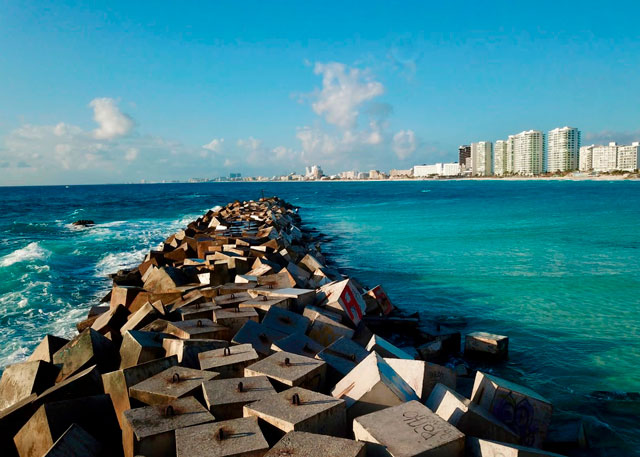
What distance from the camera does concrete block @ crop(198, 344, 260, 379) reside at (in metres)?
4.06

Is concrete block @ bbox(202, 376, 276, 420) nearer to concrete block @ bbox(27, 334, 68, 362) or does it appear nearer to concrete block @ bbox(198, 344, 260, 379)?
concrete block @ bbox(198, 344, 260, 379)

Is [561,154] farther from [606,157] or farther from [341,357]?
[341,357]

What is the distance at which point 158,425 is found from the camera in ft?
10.2

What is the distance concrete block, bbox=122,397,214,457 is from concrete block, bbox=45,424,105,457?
0.21 meters

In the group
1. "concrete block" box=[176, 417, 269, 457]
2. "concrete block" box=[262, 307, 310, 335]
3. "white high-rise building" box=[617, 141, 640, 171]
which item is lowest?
"concrete block" box=[262, 307, 310, 335]

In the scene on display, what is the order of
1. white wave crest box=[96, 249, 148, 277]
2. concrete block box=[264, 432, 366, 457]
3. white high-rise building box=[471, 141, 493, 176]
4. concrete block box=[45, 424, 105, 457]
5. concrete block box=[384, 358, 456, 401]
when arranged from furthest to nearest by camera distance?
white high-rise building box=[471, 141, 493, 176]
white wave crest box=[96, 249, 148, 277]
concrete block box=[384, 358, 456, 401]
concrete block box=[45, 424, 105, 457]
concrete block box=[264, 432, 366, 457]

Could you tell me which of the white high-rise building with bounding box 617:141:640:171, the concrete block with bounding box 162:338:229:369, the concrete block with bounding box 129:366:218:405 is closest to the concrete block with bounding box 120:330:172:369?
the concrete block with bounding box 162:338:229:369

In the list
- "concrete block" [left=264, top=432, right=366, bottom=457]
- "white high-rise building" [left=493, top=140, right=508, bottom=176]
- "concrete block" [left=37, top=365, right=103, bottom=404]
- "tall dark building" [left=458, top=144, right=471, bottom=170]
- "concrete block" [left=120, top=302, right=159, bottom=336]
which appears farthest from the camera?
"tall dark building" [left=458, top=144, right=471, bottom=170]

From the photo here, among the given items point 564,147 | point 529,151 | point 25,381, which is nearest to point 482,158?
point 529,151

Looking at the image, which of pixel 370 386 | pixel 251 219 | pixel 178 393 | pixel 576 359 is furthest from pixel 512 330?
pixel 251 219

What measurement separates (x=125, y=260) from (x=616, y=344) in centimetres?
1429

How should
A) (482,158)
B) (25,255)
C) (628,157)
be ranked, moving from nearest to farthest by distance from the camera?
(25,255) < (628,157) < (482,158)

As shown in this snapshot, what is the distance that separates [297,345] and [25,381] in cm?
268

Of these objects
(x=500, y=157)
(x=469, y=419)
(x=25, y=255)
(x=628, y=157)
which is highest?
(x=500, y=157)
